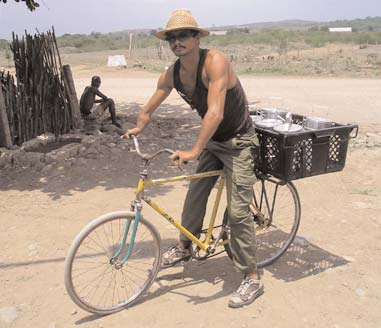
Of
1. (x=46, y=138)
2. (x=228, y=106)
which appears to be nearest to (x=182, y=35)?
(x=228, y=106)

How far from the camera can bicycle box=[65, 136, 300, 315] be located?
3.00 m

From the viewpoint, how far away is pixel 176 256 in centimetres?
358

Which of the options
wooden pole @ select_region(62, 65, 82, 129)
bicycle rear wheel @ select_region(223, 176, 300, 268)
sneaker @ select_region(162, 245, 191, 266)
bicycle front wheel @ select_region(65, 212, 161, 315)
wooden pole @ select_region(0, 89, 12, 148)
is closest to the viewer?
bicycle front wheel @ select_region(65, 212, 161, 315)

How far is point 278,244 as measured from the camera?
412 cm

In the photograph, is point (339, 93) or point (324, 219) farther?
point (339, 93)

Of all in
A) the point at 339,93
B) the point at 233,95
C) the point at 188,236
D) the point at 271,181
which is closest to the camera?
the point at 233,95

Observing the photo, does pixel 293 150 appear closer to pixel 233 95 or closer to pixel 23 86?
pixel 233 95

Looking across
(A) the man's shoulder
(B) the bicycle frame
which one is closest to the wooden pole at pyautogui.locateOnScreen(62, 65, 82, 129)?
(B) the bicycle frame

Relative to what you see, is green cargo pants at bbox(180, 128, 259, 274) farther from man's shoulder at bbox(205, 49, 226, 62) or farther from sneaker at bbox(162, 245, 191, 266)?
man's shoulder at bbox(205, 49, 226, 62)

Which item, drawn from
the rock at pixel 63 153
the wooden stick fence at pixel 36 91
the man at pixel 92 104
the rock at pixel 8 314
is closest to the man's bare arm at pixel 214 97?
the rock at pixel 8 314

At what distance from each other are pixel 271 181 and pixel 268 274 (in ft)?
2.42

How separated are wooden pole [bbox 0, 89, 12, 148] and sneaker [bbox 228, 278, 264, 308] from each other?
171 inches

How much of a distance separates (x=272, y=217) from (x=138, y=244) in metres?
1.13

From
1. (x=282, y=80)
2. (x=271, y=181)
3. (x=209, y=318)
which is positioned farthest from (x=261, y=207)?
(x=282, y=80)
